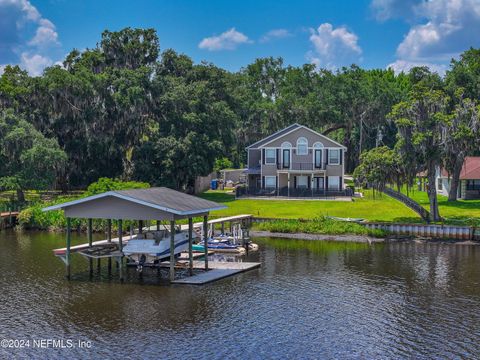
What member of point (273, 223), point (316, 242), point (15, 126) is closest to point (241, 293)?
point (316, 242)

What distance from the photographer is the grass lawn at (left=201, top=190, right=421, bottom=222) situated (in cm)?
5253

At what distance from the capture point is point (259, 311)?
25.9 m

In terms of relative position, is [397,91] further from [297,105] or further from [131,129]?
[131,129]

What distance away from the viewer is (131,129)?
219 ft

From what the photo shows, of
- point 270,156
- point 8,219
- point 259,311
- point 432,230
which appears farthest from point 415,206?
point 8,219

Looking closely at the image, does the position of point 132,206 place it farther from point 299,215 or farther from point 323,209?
point 323,209

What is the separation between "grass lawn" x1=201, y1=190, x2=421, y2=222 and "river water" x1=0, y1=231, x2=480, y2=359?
14.6 metres

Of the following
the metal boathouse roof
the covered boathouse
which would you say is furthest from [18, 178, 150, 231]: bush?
the metal boathouse roof

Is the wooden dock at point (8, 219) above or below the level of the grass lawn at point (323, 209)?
below

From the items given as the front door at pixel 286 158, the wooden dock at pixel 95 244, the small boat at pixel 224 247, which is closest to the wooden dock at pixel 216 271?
the wooden dock at pixel 95 244

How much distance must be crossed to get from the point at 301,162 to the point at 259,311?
140 feet

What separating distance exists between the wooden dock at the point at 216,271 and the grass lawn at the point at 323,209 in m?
17.3

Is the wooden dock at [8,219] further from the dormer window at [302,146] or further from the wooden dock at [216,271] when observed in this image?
the dormer window at [302,146]

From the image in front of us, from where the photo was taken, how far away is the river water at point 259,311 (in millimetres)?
21359
